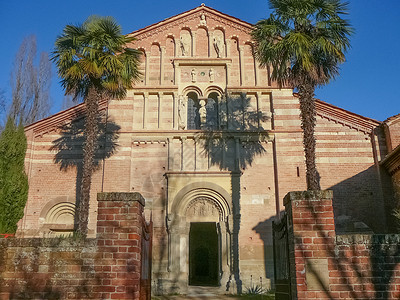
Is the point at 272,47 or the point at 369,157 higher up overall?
the point at 272,47

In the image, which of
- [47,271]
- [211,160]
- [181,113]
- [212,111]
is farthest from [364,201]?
[47,271]

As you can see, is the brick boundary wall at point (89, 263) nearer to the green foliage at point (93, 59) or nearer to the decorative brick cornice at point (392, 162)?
the green foliage at point (93, 59)

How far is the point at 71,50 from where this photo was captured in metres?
15.3

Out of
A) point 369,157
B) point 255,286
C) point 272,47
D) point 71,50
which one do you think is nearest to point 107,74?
point 71,50

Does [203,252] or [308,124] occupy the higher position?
[308,124]

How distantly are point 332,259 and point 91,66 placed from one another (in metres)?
11.7

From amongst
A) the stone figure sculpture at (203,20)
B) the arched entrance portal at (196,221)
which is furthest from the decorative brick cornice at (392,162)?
the stone figure sculpture at (203,20)

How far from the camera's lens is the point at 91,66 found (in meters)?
15.0

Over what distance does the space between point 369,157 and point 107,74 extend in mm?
12164

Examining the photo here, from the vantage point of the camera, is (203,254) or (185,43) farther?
(203,254)

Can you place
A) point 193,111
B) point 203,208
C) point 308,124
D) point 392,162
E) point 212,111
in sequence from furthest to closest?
point 193,111 < point 212,111 < point 203,208 < point 392,162 < point 308,124

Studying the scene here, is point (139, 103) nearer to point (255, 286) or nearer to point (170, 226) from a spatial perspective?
point (170, 226)

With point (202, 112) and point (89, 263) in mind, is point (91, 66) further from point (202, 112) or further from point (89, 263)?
point (89, 263)

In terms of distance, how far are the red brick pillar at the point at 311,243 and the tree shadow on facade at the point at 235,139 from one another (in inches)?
443
